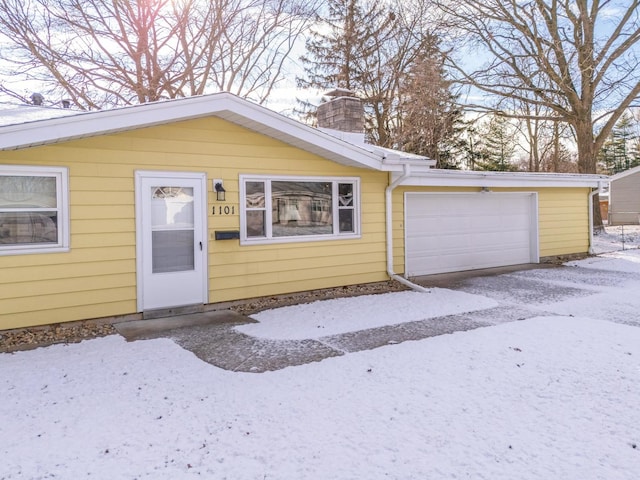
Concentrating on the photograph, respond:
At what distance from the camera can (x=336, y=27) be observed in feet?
68.1

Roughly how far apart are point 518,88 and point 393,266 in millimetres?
11649

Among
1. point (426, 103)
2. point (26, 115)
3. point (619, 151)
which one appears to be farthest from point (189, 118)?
point (619, 151)

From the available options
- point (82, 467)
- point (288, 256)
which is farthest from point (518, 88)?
point (82, 467)

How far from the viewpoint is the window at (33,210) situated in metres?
5.45

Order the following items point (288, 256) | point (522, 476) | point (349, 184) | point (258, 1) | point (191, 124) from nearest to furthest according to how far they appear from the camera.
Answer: point (522, 476)
point (191, 124)
point (288, 256)
point (349, 184)
point (258, 1)

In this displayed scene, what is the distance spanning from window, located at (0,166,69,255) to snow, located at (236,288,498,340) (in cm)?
255

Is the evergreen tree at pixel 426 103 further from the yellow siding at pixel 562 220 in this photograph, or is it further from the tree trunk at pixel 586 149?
the yellow siding at pixel 562 220

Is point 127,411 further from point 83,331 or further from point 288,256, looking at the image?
point 288,256

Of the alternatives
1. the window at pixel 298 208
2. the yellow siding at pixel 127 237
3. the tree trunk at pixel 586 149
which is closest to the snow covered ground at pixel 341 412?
the yellow siding at pixel 127 237

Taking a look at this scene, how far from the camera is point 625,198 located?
27.8 metres

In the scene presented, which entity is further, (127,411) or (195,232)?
(195,232)

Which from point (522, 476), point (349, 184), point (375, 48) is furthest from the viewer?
point (375, 48)

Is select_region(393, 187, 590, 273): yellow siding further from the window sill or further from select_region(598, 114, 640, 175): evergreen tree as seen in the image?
select_region(598, 114, 640, 175): evergreen tree

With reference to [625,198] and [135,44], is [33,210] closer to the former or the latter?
[135,44]
